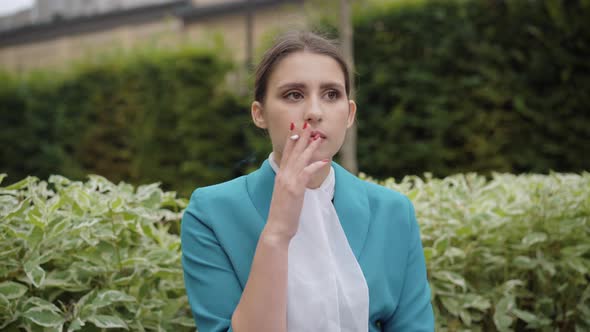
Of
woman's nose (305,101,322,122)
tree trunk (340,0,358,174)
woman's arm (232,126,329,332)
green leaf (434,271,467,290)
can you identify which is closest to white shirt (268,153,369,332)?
woman's arm (232,126,329,332)

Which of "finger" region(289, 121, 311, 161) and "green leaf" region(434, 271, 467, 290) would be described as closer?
"finger" region(289, 121, 311, 161)

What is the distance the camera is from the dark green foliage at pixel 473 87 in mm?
6852

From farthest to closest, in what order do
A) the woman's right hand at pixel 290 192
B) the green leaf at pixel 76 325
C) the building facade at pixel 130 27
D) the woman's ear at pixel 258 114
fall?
1. the building facade at pixel 130 27
2. the green leaf at pixel 76 325
3. the woman's ear at pixel 258 114
4. the woman's right hand at pixel 290 192

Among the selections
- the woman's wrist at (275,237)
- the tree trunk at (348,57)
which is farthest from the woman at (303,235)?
the tree trunk at (348,57)

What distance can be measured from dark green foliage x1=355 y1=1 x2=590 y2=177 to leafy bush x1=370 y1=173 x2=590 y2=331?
4.51 m

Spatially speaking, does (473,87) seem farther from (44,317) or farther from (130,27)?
(130,27)

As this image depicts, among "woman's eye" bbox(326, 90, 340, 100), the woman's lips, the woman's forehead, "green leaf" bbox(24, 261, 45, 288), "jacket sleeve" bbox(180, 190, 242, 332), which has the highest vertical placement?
the woman's forehead

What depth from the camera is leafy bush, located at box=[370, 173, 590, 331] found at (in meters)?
2.42

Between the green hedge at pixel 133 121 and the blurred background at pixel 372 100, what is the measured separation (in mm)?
26

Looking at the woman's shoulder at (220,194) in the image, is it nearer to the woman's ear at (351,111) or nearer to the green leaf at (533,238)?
the woman's ear at (351,111)

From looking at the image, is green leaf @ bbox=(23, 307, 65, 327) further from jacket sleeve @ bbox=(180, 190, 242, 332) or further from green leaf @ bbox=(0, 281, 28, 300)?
jacket sleeve @ bbox=(180, 190, 242, 332)

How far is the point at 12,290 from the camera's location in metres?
1.95

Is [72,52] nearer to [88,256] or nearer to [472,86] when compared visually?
[472,86]

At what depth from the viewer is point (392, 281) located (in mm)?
1700
